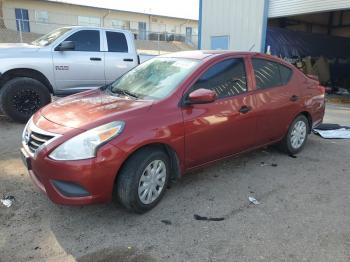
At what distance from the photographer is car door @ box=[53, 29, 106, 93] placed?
7234mm

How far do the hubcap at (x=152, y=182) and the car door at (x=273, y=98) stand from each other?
1682 mm

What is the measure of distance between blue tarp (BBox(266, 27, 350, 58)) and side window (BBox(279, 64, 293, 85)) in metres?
10.1

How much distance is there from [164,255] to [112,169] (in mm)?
866

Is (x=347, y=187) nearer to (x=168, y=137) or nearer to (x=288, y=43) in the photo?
(x=168, y=137)

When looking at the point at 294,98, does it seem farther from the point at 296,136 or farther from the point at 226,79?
the point at 226,79

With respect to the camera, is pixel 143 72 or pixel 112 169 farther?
pixel 143 72

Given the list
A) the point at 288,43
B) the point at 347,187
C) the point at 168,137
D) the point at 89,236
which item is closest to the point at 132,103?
the point at 168,137

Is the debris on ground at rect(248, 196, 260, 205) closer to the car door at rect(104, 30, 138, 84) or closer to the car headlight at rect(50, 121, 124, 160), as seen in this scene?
the car headlight at rect(50, 121, 124, 160)

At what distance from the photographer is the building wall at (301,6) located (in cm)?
1167

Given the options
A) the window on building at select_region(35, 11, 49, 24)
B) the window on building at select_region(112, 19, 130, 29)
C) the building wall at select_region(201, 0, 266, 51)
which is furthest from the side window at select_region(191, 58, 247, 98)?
the window on building at select_region(112, 19, 130, 29)

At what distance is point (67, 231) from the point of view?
3.26 metres

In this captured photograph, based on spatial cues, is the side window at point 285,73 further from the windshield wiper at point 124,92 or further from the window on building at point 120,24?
the window on building at point 120,24

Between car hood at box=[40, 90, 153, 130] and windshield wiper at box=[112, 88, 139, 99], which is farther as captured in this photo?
windshield wiper at box=[112, 88, 139, 99]

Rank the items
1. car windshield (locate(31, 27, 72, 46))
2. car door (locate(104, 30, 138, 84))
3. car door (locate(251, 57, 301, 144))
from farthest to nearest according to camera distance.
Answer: car door (locate(104, 30, 138, 84)) < car windshield (locate(31, 27, 72, 46)) < car door (locate(251, 57, 301, 144))
